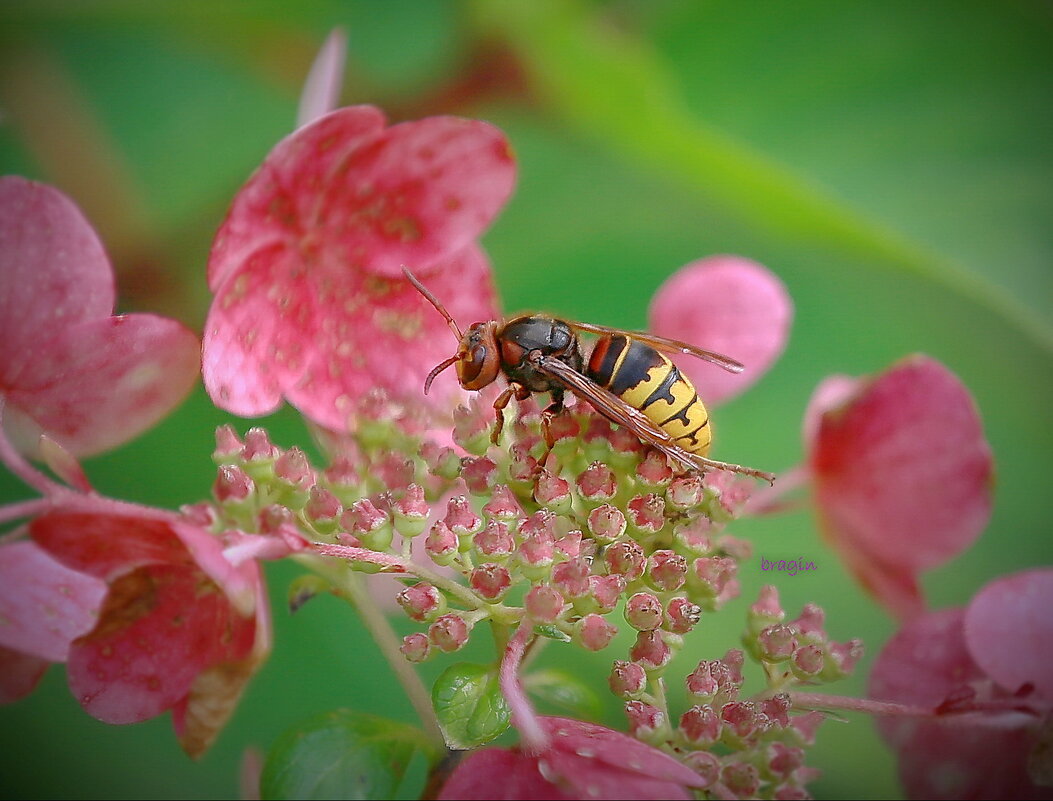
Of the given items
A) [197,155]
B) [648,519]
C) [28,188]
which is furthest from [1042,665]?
[197,155]

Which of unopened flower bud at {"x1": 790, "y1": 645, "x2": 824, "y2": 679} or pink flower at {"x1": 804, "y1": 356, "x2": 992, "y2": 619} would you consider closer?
unopened flower bud at {"x1": 790, "y1": 645, "x2": 824, "y2": 679}

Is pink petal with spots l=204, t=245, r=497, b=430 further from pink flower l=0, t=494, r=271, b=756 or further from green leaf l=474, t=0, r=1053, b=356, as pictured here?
green leaf l=474, t=0, r=1053, b=356

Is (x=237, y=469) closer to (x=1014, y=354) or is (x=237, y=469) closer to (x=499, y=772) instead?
(x=499, y=772)

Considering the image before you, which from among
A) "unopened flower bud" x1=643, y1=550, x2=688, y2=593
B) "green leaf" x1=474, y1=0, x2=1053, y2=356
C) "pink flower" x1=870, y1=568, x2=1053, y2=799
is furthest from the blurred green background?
"unopened flower bud" x1=643, y1=550, x2=688, y2=593

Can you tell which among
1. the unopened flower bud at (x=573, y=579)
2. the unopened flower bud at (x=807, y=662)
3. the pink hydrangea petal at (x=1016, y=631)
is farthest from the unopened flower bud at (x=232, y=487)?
the pink hydrangea petal at (x=1016, y=631)

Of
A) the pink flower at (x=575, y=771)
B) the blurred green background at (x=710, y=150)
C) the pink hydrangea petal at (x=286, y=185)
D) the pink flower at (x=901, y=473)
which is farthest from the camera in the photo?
the blurred green background at (x=710, y=150)

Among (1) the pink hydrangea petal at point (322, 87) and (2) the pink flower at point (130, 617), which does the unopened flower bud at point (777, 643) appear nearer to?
(2) the pink flower at point (130, 617)
